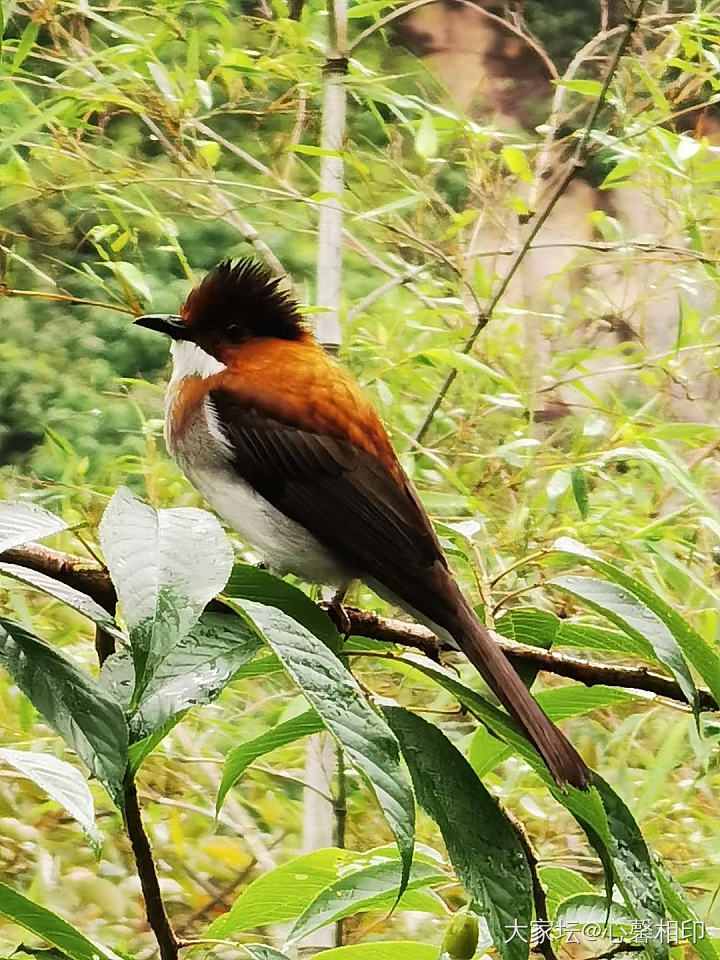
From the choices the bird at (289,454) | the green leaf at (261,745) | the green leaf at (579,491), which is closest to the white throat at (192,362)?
the bird at (289,454)

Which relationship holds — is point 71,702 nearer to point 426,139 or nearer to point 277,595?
point 277,595

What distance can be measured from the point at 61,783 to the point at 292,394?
0.42 m

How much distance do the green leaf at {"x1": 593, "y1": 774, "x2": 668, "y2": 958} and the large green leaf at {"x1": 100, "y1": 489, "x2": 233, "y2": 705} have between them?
16 centimetres

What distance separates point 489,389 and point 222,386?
22.3 inches

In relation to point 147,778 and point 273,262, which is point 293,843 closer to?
point 147,778

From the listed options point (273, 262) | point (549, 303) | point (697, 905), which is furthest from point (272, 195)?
point (697, 905)

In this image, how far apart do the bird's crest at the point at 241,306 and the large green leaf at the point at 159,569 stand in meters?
0.52

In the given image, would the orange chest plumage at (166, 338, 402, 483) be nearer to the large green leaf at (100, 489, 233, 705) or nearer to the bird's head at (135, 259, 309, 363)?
the bird's head at (135, 259, 309, 363)

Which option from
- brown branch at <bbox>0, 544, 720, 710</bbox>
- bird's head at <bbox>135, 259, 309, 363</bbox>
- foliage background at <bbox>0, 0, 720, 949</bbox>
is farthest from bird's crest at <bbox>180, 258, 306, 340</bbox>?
brown branch at <bbox>0, 544, 720, 710</bbox>

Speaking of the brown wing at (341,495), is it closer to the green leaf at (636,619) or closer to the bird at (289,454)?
the bird at (289,454)

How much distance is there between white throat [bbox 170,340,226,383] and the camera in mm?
809

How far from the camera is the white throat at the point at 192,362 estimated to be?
809mm

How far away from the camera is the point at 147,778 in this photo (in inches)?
47.6

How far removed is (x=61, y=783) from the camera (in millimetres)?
324
